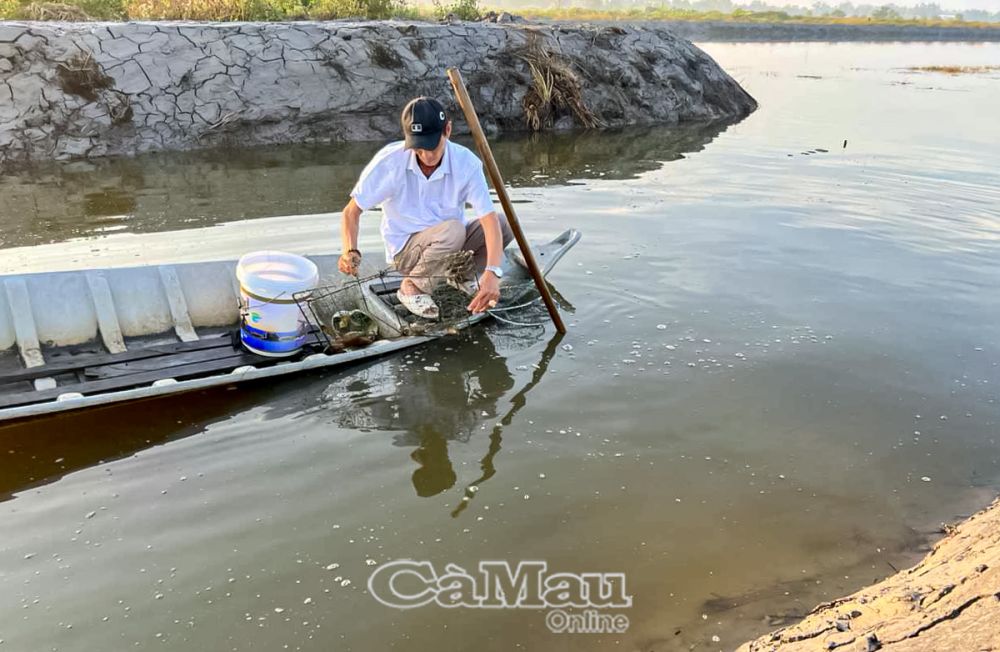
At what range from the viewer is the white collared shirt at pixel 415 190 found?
16.5 feet

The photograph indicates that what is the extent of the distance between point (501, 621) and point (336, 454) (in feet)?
5.03

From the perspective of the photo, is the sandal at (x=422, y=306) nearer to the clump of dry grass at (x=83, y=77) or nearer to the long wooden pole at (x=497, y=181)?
the long wooden pole at (x=497, y=181)

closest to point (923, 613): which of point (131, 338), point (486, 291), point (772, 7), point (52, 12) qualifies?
point (486, 291)

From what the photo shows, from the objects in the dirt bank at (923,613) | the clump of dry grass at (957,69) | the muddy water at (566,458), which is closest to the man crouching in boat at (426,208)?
the muddy water at (566,458)

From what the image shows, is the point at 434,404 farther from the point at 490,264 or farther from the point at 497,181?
the point at 497,181

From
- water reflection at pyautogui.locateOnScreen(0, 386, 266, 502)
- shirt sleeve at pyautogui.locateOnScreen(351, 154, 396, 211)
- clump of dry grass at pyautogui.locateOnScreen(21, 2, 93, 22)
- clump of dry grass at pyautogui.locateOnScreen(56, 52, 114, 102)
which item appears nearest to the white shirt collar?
shirt sleeve at pyautogui.locateOnScreen(351, 154, 396, 211)

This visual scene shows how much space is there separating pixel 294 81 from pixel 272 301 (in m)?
9.76

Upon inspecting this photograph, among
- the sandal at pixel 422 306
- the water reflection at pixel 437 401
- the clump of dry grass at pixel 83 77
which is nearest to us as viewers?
Answer: the water reflection at pixel 437 401

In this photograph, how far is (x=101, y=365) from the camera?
4.47 metres

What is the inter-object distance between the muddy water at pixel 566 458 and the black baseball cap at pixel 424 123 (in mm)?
1560

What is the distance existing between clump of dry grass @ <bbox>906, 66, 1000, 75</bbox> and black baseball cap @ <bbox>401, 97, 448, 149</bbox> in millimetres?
30500

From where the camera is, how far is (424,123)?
4.59m

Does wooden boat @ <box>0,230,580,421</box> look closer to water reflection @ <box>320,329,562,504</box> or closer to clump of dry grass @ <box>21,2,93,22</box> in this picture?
water reflection @ <box>320,329,562,504</box>

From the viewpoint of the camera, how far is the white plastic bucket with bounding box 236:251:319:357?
4.66 m
